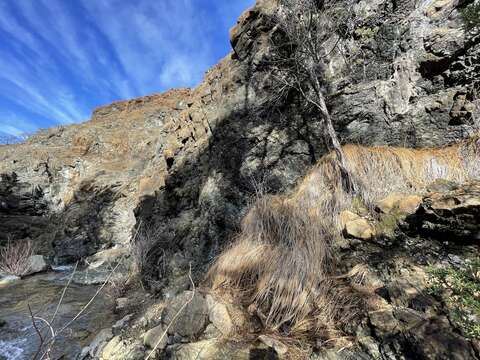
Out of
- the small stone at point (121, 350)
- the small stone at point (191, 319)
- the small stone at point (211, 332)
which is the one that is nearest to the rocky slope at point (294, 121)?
the small stone at point (121, 350)

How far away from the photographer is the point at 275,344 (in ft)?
6.56

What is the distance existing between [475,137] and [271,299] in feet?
9.24

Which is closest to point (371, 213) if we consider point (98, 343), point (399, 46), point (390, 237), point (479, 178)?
point (390, 237)

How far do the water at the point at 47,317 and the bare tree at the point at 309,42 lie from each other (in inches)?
159

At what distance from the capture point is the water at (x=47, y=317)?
12.7 ft

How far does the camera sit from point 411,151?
3342mm

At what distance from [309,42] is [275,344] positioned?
3.73 metres

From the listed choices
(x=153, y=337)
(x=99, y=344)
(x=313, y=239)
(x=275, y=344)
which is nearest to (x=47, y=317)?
(x=99, y=344)

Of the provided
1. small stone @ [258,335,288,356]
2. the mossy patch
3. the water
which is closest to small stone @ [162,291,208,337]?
small stone @ [258,335,288,356]

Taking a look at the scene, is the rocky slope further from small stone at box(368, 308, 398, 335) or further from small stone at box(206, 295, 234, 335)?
small stone at box(206, 295, 234, 335)

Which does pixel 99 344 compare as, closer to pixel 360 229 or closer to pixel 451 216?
pixel 360 229

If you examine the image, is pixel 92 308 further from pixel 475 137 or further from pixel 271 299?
pixel 475 137

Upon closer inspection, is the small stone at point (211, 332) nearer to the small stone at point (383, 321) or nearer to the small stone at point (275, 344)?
the small stone at point (275, 344)

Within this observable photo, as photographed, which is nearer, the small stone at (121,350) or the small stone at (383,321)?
the small stone at (383,321)
